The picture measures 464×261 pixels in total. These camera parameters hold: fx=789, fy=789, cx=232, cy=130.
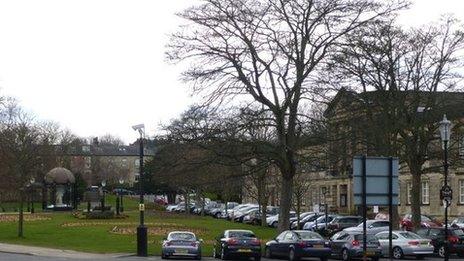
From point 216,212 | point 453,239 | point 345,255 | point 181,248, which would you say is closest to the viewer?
point 181,248

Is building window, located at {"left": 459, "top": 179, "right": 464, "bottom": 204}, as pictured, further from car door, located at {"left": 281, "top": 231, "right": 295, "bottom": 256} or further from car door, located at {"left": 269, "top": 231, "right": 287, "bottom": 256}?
car door, located at {"left": 281, "top": 231, "right": 295, "bottom": 256}

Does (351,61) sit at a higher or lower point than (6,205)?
higher

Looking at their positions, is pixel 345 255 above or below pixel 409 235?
below

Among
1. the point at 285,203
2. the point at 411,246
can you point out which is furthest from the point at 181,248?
the point at 411,246

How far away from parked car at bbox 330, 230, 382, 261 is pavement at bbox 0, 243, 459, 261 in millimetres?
3624

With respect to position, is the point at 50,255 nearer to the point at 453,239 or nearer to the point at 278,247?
the point at 278,247

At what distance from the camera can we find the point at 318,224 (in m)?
62.2

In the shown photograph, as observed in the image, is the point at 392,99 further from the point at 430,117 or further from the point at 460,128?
the point at 460,128

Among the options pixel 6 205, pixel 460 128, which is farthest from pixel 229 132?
pixel 6 205

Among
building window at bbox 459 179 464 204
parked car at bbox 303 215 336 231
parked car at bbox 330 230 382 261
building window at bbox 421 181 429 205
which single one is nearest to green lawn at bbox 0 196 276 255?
parked car at bbox 303 215 336 231

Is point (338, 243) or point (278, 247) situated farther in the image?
point (338, 243)

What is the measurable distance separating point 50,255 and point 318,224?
30.1 metres

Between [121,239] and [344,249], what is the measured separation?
51.7 ft

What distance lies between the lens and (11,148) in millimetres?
62250
